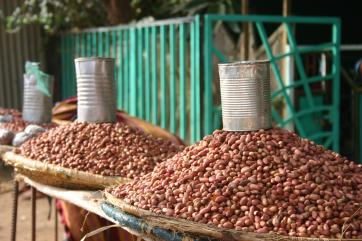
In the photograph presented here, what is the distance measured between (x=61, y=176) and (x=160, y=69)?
104 inches

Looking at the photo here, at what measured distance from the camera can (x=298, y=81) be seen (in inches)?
199

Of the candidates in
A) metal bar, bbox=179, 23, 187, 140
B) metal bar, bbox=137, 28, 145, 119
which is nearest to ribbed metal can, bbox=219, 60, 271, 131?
metal bar, bbox=179, 23, 187, 140

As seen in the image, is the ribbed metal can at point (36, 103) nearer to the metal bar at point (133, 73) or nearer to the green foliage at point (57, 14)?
the metal bar at point (133, 73)

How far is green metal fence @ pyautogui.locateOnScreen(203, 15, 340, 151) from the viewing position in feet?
13.7

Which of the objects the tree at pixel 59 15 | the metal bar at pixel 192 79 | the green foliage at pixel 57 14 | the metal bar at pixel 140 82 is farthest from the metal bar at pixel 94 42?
the metal bar at pixel 192 79

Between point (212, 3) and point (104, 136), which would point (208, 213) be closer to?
point (104, 136)

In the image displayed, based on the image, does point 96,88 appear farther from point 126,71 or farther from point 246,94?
point 126,71

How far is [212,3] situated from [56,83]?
2075 mm

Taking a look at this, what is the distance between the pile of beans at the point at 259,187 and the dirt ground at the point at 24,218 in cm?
250

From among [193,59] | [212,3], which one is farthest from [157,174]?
[212,3]

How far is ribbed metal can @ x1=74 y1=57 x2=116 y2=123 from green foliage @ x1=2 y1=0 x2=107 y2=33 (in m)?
3.77

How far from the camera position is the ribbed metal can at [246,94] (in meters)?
1.94

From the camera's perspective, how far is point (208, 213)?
165cm

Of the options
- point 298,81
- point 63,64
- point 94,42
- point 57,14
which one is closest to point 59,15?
point 57,14
